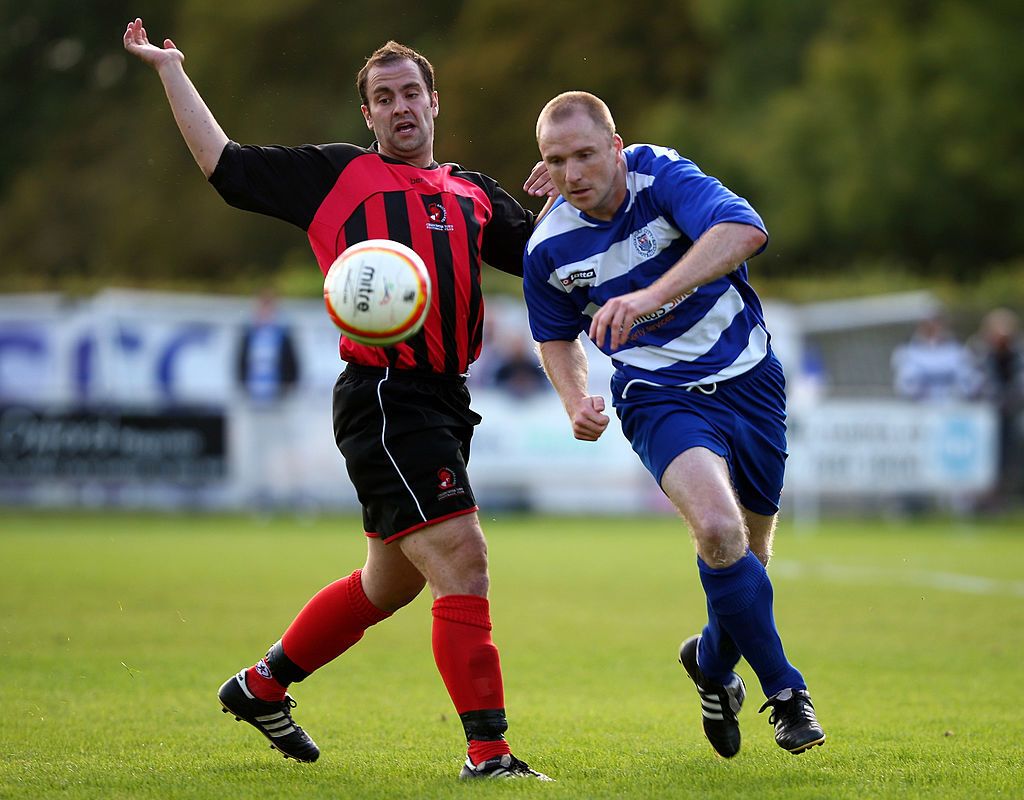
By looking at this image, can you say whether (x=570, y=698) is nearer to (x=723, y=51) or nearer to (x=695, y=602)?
(x=695, y=602)

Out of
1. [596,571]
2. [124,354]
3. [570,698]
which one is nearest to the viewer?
[570,698]

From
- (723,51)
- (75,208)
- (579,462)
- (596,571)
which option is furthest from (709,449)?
(75,208)

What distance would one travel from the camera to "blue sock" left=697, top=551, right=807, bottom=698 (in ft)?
16.8

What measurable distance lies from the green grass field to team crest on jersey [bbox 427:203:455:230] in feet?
6.34

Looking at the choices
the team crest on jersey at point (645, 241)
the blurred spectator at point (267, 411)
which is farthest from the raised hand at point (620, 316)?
the blurred spectator at point (267, 411)

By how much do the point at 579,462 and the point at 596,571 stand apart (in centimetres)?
646

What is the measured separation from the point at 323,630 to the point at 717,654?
1478 millimetres

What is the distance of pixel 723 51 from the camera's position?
36.8 meters

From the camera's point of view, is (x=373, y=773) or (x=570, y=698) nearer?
(x=373, y=773)

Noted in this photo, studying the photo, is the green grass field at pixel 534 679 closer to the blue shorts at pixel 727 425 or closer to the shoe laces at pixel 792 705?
the shoe laces at pixel 792 705

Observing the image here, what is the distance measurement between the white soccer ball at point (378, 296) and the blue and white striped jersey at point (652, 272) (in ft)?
2.37

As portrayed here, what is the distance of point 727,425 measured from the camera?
17.9 feet

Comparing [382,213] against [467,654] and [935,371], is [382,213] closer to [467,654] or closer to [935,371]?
[467,654]

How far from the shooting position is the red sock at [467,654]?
516 cm
